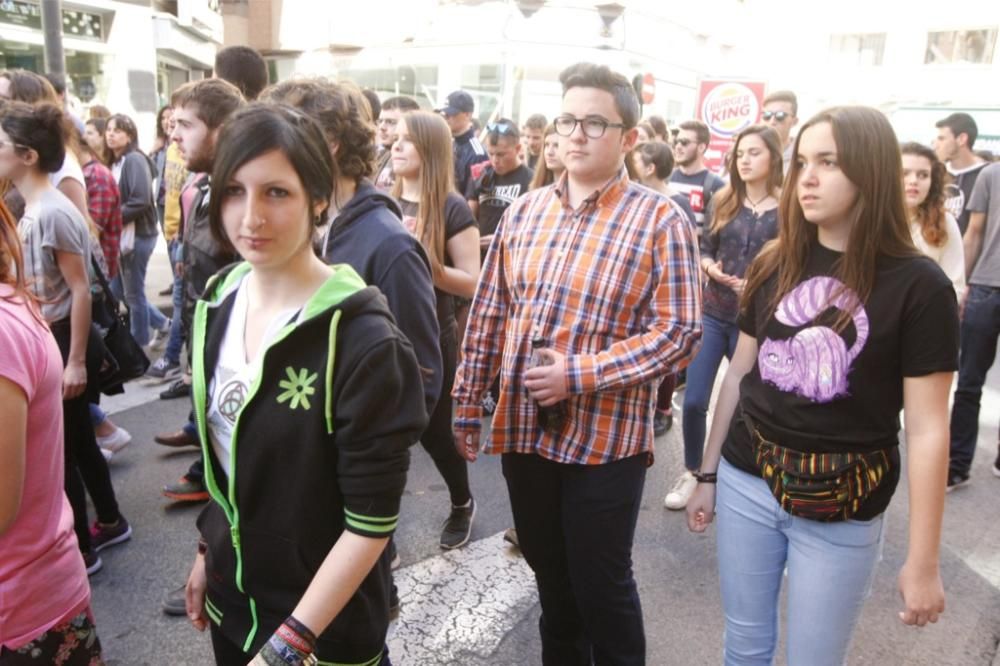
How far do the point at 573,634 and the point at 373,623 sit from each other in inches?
42.2

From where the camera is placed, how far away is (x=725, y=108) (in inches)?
416

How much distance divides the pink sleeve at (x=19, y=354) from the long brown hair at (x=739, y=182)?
3.60 m

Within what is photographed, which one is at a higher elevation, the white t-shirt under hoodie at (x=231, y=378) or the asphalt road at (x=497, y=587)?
the white t-shirt under hoodie at (x=231, y=378)

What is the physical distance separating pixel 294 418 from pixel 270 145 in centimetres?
54

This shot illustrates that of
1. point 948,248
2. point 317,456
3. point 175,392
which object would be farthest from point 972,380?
point 175,392

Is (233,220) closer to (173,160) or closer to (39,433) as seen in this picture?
(39,433)

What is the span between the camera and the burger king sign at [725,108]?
1027 cm

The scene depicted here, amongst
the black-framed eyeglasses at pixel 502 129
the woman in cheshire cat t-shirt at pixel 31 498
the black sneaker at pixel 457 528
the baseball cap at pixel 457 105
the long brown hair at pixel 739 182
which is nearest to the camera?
the woman in cheshire cat t-shirt at pixel 31 498

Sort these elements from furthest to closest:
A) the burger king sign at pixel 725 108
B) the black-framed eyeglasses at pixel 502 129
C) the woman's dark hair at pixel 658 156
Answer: the burger king sign at pixel 725 108 → the black-framed eyeglasses at pixel 502 129 → the woman's dark hair at pixel 658 156

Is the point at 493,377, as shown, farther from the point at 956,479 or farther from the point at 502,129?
the point at 502,129

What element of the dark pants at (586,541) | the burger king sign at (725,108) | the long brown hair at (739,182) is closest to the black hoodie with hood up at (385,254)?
the dark pants at (586,541)

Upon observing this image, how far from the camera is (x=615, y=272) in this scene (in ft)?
7.28

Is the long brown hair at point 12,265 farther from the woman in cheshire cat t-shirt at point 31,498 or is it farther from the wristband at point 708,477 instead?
the wristband at point 708,477

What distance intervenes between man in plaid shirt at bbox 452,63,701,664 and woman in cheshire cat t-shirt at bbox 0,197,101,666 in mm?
1170
